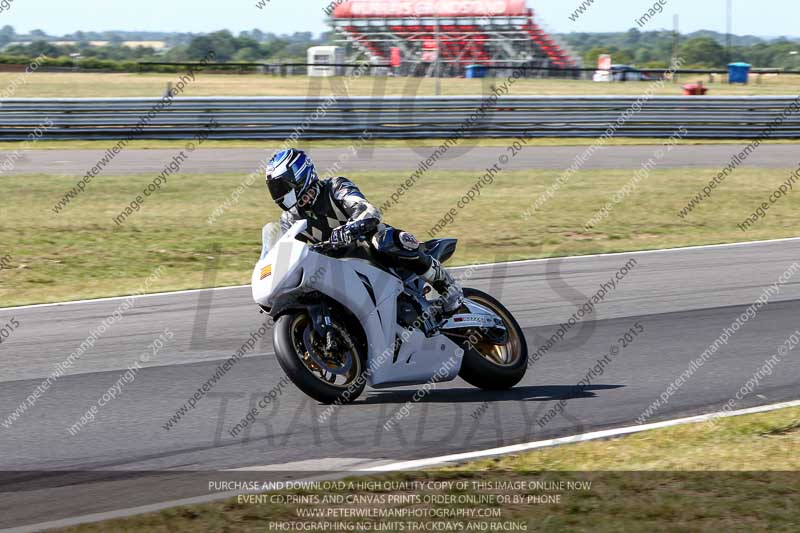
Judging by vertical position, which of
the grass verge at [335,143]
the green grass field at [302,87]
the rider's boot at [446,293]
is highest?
the green grass field at [302,87]

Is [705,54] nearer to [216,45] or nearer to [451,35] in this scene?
[451,35]

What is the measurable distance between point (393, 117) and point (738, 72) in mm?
36254

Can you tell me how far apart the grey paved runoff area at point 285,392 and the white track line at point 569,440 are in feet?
0.39

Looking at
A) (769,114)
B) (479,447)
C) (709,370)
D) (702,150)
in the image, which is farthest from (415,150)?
(479,447)

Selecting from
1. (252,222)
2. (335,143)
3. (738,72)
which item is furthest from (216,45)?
(252,222)

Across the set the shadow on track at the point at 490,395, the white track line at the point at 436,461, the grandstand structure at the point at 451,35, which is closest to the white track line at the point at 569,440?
the white track line at the point at 436,461

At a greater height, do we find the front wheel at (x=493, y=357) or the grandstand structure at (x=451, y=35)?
the grandstand structure at (x=451, y=35)

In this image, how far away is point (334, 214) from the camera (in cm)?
717

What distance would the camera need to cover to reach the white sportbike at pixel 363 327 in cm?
671

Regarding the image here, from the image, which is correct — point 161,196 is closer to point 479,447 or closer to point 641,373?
point 641,373

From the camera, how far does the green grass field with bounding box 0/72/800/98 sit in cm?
4466

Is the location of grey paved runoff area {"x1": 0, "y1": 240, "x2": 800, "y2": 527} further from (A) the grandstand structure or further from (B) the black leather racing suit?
(A) the grandstand structure

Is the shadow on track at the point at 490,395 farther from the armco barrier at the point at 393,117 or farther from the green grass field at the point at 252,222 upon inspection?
the armco barrier at the point at 393,117

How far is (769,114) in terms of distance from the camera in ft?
89.8
